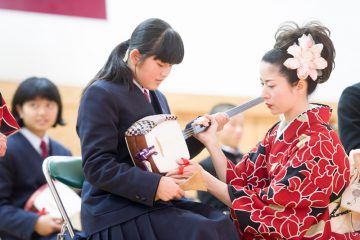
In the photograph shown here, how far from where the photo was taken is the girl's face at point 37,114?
9.67 feet

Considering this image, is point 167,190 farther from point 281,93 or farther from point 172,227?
point 281,93

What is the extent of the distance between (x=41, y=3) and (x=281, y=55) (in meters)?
2.22

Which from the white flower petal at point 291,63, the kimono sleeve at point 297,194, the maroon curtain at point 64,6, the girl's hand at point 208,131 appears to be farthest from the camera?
the maroon curtain at point 64,6

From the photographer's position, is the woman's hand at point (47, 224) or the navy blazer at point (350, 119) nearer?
the navy blazer at point (350, 119)

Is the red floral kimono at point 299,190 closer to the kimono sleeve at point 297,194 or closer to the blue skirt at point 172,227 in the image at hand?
the kimono sleeve at point 297,194

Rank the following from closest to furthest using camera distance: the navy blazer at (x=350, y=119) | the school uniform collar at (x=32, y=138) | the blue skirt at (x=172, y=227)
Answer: the blue skirt at (x=172, y=227), the navy blazer at (x=350, y=119), the school uniform collar at (x=32, y=138)

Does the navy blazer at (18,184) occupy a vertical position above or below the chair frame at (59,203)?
below

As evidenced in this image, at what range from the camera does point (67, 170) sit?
214 cm

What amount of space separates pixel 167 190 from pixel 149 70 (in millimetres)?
420

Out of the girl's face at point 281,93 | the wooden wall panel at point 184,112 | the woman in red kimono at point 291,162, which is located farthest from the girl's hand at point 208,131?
the wooden wall panel at point 184,112

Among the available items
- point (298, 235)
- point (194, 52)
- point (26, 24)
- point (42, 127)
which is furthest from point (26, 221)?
point (194, 52)

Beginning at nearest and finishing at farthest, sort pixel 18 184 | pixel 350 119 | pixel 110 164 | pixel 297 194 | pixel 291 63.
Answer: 1. pixel 110 164
2. pixel 297 194
3. pixel 291 63
4. pixel 350 119
5. pixel 18 184

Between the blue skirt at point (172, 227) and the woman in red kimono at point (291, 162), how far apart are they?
5.1 inches

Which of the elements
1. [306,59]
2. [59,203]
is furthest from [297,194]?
[59,203]
